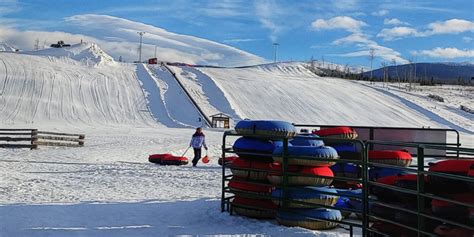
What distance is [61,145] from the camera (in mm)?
30750

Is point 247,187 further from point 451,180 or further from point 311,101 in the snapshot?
point 311,101

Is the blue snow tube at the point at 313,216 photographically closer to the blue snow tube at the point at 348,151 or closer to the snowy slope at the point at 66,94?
the blue snow tube at the point at 348,151

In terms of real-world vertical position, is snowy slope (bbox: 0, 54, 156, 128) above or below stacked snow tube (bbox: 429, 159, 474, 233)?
above

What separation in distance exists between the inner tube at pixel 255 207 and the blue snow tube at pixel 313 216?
0.64m

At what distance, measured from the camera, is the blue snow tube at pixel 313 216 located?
8.67 meters

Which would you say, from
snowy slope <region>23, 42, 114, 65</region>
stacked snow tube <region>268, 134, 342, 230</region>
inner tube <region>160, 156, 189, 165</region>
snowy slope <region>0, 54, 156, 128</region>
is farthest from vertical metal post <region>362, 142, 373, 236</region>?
snowy slope <region>23, 42, 114, 65</region>

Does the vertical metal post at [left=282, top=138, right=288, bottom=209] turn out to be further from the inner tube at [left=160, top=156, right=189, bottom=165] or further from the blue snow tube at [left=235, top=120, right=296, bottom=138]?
the inner tube at [left=160, top=156, right=189, bottom=165]

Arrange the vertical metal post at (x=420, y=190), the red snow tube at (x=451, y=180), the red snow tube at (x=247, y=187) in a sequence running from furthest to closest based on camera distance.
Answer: the red snow tube at (x=247, y=187) → the vertical metal post at (x=420, y=190) → the red snow tube at (x=451, y=180)

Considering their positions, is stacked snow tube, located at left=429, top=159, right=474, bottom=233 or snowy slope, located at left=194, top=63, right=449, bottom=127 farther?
snowy slope, located at left=194, top=63, right=449, bottom=127

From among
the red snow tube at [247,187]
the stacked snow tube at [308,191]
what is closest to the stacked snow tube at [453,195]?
the stacked snow tube at [308,191]

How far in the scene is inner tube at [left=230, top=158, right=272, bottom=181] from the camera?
9648 millimetres

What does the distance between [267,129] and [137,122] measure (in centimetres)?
4080

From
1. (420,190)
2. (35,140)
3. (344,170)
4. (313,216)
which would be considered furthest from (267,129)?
(35,140)

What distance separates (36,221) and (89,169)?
33.2ft
